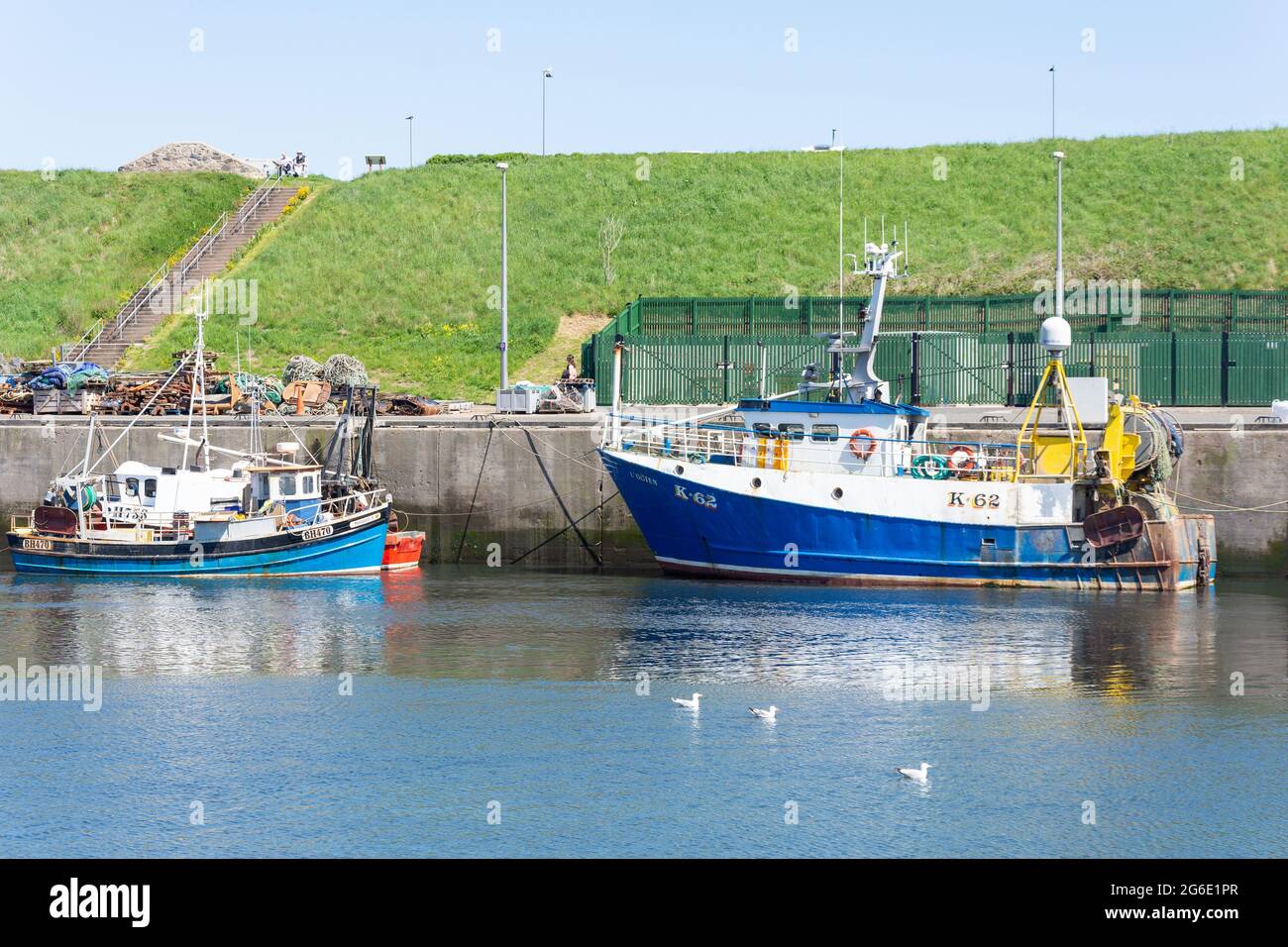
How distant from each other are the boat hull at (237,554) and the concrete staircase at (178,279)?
20767mm

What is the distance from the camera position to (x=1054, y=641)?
1106 inches

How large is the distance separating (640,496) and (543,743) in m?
14.7

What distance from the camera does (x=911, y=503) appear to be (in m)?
34.0

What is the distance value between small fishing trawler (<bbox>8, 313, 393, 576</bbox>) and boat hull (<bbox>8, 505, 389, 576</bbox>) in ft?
0.08

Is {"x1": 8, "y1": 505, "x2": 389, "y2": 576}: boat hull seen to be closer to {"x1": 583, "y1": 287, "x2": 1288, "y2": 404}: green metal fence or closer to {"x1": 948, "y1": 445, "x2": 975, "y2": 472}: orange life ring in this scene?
{"x1": 583, "y1": 287, "x2": 1288, "y2": 404}: green metal fence

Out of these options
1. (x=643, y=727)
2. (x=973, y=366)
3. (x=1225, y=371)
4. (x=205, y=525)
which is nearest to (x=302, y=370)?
(x=205, y=525)

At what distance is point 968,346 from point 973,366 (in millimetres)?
641

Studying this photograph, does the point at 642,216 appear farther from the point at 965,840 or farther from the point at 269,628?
the point at 965,840

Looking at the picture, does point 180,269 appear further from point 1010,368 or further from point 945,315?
point 1010,368

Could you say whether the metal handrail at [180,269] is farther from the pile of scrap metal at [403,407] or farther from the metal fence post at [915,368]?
the metal fence post at [915,368]

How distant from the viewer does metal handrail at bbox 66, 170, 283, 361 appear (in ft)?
193

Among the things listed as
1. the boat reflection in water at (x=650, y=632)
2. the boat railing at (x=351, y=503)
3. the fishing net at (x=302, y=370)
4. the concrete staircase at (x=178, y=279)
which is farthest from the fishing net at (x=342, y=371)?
the boat reflection in water at (x=650, y=632)
